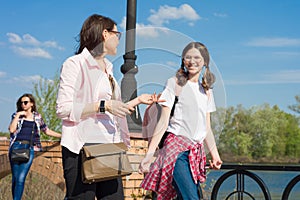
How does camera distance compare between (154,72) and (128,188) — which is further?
(128,188)

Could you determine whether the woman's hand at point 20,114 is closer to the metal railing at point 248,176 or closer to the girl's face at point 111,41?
the metal railing at point 248,176

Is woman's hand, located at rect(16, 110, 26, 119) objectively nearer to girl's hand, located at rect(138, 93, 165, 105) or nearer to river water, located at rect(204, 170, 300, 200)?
river water, located at rect(204, 170, 300, 200)

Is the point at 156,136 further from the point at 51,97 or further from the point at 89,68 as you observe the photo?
the point at 51,97

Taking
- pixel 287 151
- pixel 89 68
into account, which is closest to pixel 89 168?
pixel 89 68

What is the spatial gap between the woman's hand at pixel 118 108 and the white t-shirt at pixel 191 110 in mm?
629

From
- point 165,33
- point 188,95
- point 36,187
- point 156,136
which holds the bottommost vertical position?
point 36,187

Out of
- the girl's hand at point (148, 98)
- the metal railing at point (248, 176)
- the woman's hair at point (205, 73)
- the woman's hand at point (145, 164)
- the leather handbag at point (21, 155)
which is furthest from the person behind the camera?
the leather handbag at point (21, 155)

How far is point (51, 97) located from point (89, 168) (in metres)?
8.24

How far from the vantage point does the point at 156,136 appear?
343cm

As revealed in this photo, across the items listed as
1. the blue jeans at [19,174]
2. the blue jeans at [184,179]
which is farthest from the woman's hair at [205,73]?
the blue jeans at [19,174]

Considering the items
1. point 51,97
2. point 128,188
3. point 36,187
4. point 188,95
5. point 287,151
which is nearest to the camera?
point 188,95

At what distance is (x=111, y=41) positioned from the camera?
2.87m

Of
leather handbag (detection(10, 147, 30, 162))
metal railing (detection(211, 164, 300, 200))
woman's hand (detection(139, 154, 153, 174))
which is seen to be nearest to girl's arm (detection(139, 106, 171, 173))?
woman's hand (detection(139, 154, 153, 174))

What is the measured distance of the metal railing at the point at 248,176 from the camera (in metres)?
4.55
